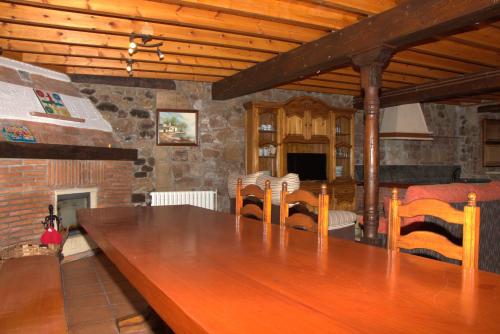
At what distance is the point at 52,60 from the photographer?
5.03m

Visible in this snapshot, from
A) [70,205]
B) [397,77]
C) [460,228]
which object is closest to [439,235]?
[460,228]

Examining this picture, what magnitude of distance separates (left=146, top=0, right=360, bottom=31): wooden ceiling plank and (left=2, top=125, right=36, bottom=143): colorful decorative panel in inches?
84.2

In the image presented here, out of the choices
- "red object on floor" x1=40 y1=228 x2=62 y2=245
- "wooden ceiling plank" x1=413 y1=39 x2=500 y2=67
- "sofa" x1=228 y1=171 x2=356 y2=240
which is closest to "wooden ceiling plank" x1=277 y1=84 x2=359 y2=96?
"wooden ceiling plank" x1=413 y1=39 x2=500 y2=67

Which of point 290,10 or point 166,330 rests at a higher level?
point 290,10

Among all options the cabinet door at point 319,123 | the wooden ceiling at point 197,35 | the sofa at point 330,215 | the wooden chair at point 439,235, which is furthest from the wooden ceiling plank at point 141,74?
the wooden chair at point 439,235

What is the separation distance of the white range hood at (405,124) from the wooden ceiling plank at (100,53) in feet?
13.1

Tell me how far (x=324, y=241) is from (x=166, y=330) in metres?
1.54

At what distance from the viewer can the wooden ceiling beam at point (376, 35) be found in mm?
2783

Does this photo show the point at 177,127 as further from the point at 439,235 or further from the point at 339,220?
the point at 439,235

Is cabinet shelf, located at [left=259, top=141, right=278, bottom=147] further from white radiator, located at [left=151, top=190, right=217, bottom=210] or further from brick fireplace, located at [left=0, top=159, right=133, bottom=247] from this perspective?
brick fireplace, located at [left=0, top=159, right=133, bottom=247]

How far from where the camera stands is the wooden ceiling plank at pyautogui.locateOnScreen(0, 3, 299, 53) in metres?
3.56

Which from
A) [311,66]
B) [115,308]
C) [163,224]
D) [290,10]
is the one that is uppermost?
[290,10]

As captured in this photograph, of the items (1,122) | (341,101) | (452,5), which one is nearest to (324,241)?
(452,5)

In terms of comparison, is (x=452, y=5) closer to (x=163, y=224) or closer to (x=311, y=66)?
(x=311, y=66)
